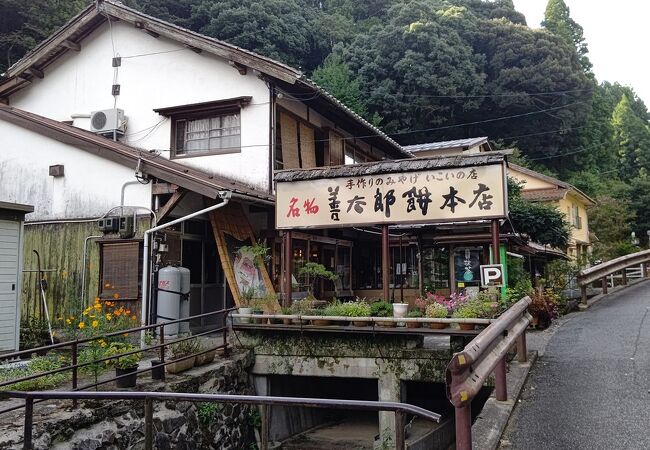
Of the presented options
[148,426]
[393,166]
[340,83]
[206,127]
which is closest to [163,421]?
[148,426]

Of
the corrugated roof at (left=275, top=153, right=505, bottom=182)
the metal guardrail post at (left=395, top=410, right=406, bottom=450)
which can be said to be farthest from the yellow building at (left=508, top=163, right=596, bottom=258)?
the metal guardrail post at (left=395, top=410, right=406, bottom=450)

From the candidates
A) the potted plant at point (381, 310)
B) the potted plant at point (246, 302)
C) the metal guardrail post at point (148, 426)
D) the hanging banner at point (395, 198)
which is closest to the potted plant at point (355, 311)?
the potted plant at point (381, 310)

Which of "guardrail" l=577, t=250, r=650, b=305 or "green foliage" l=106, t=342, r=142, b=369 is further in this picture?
"guardrail" l=577, t=250, r=650, b=305

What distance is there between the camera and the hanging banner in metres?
10.0

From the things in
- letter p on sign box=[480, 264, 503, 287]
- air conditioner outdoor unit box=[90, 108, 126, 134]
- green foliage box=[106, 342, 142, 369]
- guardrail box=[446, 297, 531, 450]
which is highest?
air conditioner outdoor unit box=[90, 108, 126, 134]

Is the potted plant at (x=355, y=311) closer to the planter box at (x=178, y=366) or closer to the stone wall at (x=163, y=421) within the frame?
the stone wall at (x=163, y=421)

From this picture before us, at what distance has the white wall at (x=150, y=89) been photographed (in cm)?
1448

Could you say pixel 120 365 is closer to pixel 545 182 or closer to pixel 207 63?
pixel 207 63

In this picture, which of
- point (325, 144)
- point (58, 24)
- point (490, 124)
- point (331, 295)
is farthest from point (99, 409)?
point (490, 124)

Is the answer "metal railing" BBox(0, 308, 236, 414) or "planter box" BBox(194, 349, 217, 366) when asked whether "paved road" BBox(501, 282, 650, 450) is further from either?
"planter box" BBox(194, 349, 217, 366)

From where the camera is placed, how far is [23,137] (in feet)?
45.4

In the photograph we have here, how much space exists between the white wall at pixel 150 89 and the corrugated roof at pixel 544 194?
65.8 ft

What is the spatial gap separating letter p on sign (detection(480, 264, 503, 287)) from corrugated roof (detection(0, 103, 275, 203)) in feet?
18.2

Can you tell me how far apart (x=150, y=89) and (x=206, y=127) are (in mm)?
2272
